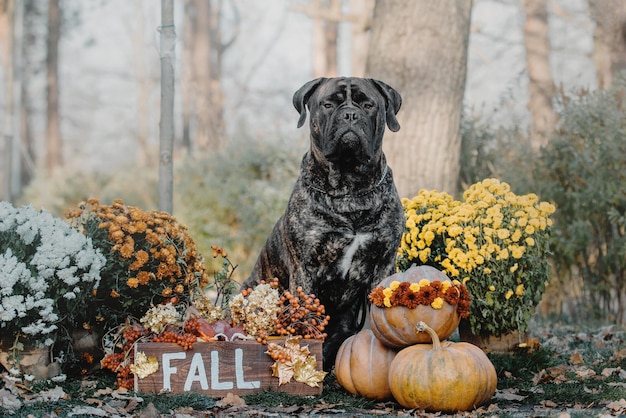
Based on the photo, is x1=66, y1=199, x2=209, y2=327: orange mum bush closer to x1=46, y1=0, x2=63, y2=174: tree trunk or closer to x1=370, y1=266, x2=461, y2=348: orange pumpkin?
x1=370, y1=266, x2=461, y2=348: orange pumpkin

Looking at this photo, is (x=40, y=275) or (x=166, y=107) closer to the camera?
(x=40, y=275)

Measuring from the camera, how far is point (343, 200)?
→ 435cm

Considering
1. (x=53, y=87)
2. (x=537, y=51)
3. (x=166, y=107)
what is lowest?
(x=166, y=107)

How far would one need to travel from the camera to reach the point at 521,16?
21266mm

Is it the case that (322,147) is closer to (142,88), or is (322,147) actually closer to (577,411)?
(577,411)

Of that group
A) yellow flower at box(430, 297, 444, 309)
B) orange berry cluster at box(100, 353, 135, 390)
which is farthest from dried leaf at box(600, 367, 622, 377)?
orange berry cluster at box(100, 353, 135, 390)

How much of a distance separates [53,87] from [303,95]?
66.8 ft

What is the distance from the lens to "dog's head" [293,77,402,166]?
4.17m

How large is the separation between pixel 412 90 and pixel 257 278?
2659mm

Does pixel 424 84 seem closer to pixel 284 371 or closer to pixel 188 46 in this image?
pixel 284 371

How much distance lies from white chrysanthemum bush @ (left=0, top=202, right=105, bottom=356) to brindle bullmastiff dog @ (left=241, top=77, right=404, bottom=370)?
1.19 metres

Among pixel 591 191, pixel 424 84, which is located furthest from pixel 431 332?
pixel 591 191

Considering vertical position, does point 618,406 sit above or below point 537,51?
below

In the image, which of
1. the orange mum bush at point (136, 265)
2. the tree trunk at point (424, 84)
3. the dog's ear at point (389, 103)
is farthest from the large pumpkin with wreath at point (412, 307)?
the tree trunk at point (424, 84)
